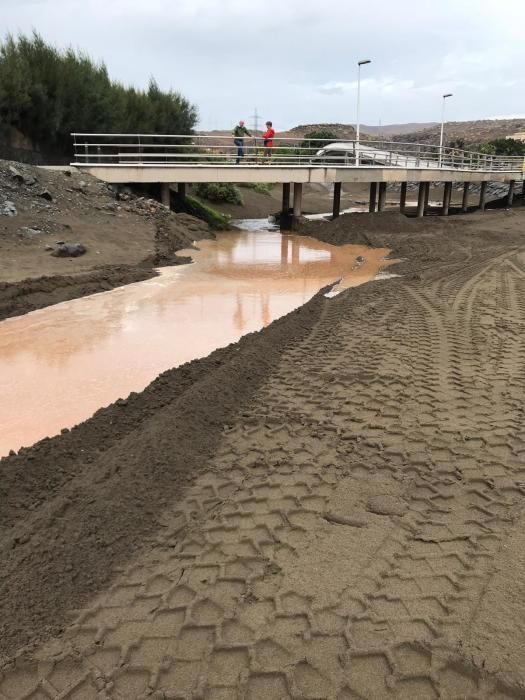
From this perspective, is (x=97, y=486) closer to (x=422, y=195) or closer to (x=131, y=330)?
(x=131, y=330)

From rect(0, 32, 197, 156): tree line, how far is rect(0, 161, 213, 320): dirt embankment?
466cm

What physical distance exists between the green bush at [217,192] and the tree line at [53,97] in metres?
4.61

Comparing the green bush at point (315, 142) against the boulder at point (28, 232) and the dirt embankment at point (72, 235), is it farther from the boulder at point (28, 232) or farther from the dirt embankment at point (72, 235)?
the boulder at point (28, 232)

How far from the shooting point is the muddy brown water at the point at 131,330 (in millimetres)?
6562

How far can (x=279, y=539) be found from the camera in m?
3.63

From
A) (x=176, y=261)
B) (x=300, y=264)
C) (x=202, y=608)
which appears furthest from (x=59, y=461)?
(x=300, y=264)

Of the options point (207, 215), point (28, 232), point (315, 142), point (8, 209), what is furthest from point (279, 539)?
point (315, 142)

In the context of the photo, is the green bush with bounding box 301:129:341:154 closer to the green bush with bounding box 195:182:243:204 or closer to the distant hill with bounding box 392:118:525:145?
the green bush with bounding box 195:182:243:204

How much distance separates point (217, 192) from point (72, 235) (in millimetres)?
15907

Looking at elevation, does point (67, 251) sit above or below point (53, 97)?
below

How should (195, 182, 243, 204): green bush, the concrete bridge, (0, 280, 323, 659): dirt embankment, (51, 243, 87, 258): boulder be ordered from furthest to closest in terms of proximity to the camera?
1. (195, 182, 243, 204): green bush
2. the concrete bridge
3. (51, 243, 87, 258): boulder
4. (0, 280, 323, 659): dirt embankment

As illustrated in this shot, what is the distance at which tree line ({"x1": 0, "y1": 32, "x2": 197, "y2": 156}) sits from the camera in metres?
20.8

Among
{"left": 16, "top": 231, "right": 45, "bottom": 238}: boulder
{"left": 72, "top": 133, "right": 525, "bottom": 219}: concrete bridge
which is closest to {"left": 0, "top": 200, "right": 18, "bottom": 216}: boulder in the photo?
{"left": 16, "top": 231, "right": 45, "bottom": 238}: boulder

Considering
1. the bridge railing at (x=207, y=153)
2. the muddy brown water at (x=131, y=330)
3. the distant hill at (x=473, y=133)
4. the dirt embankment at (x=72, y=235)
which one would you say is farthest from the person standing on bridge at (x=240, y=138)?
the distant hill at (x=473, y=133)
